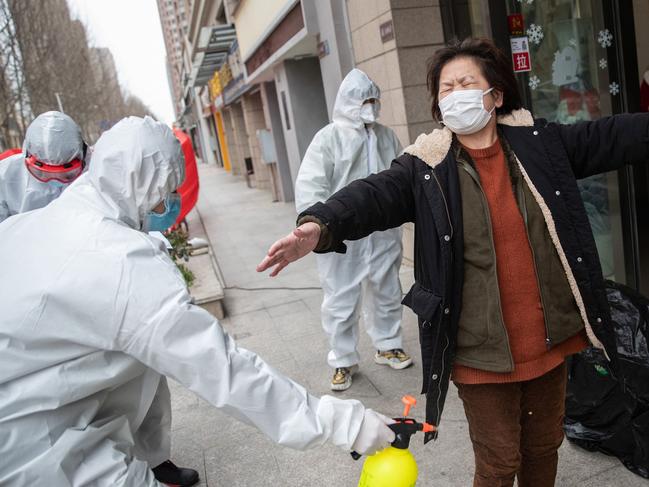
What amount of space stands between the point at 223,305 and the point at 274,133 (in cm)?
734

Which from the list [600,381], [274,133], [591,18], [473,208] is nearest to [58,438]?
[473,208]

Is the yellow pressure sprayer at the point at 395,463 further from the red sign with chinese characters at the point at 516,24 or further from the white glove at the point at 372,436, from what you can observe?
the red sign with chinese characters at the point at 516,24

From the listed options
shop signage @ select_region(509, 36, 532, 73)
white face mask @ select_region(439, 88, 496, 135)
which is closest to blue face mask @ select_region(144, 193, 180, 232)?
white face mask @ select_region(439, 88, 496, 135)

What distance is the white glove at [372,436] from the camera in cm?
152

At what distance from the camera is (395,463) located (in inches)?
61.8

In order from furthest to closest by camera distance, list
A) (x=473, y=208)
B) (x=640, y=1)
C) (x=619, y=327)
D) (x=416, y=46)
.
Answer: (x=416, y=46) → (x=640, y=1) → (x=619, y=327) → (x=473, y=208)

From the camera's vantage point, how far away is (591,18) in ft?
12.0

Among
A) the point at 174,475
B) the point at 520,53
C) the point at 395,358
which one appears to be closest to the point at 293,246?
the point at 174,475

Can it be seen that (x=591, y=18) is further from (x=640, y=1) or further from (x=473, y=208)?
(x=473, y=208)

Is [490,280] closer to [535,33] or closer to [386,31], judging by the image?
[535,33]

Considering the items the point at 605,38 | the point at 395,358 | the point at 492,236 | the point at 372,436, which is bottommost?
the point at 395,358

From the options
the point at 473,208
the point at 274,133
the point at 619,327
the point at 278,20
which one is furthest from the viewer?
the point at 274,133

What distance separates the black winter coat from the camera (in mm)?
1779

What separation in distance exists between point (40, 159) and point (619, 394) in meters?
3.22
